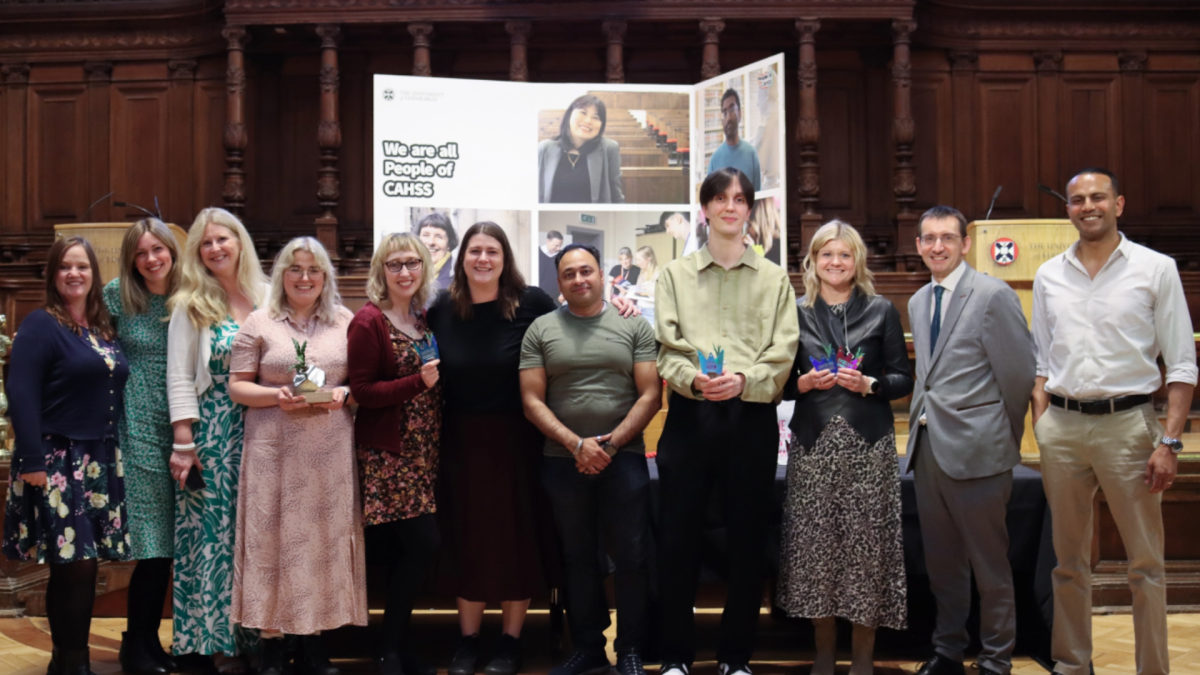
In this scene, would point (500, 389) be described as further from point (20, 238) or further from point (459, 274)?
point (20, 238)

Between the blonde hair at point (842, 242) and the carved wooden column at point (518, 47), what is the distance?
574 cm

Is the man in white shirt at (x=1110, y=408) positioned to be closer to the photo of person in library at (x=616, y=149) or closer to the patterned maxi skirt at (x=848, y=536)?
the patterned maxi skirt at (x=848, y=536)

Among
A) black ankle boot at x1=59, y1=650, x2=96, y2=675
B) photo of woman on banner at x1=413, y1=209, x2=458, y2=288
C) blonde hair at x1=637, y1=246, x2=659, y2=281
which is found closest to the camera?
black ankle boot at x1=59, y1=650, x2=96, y2=675

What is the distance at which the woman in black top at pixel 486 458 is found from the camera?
309 cm

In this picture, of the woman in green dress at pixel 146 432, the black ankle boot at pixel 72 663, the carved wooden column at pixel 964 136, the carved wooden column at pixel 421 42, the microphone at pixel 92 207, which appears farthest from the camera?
the carved wooden column at pixel 964 136

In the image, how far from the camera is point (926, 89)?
361 inches

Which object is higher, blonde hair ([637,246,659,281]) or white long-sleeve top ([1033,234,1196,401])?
blonde hair ([637,246,659,281])

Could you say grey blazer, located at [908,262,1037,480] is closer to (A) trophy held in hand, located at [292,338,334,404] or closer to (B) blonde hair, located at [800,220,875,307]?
(B) blonde hair, located at [800,220,875,307]

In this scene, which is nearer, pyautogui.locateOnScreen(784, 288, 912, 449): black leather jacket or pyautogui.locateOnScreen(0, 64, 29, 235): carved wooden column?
pyautogui.locateOnScreen(784, 288, 912, 449): black leather jacket

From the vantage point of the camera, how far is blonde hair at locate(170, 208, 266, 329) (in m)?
3.09

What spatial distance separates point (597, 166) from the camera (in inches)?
274

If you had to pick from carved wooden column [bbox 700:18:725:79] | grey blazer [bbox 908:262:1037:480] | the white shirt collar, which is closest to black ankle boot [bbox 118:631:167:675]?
grey blazer [bbox 908:262:1037:480]

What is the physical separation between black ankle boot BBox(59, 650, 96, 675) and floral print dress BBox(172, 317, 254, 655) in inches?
10.9

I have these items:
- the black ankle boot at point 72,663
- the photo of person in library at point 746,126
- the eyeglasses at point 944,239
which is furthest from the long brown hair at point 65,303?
the photo of person in library at point 746,126
